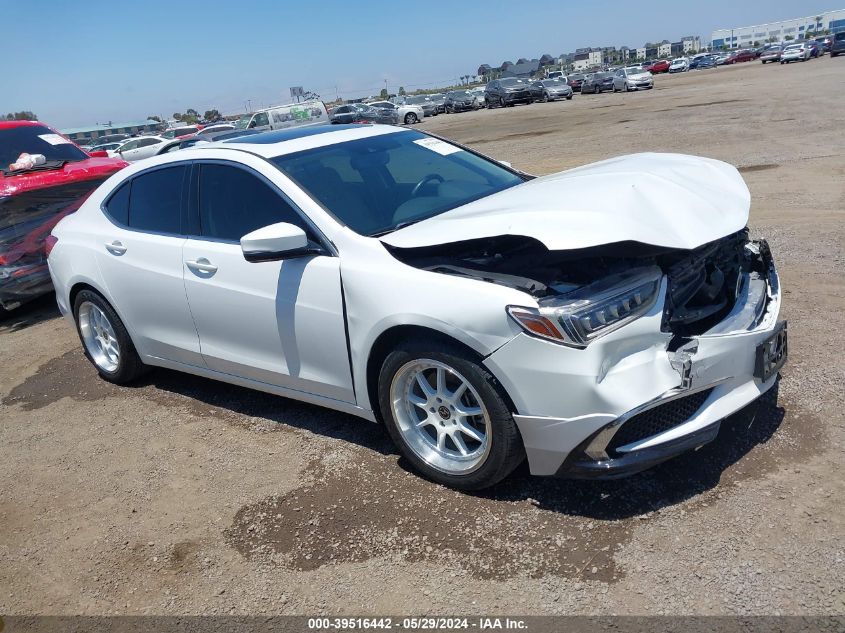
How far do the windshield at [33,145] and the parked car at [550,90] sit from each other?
4023 cm

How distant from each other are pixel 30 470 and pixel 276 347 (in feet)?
6.01

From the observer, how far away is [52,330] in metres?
7.15

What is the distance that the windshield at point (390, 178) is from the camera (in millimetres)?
3824

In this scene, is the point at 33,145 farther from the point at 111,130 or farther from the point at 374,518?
the point at 111,130

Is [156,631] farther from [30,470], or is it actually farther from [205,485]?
[30,470]

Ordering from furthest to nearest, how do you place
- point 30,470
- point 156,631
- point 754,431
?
point 30,470 → point 754,431 → point 156,631

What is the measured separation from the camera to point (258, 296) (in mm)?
3867

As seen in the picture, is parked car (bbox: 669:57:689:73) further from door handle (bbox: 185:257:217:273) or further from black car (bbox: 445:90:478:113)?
door handle (bbox: 185:257:217:273)

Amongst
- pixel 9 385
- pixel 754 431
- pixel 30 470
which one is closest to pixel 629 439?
pixel 754 431

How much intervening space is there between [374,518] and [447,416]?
59cm

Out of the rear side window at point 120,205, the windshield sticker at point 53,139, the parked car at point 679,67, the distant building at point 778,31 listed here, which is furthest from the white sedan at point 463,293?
the distant building at point 778,31

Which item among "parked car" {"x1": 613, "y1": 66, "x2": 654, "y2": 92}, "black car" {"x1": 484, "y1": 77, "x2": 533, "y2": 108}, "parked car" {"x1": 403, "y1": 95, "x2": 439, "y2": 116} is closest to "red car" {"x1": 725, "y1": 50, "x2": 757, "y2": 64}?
"parked car" {"x1": 613, "y1": 66, "x2": 654, "y2": 92}

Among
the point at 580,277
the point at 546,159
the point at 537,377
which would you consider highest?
the point at 580,277

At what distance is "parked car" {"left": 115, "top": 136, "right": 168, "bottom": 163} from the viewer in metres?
26.8
